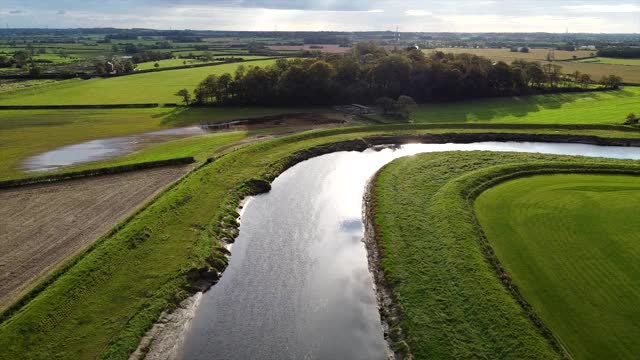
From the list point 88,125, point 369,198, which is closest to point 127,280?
point 369,198

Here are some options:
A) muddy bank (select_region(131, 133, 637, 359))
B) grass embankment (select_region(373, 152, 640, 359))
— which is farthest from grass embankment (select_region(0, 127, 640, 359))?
grass embankment (select_region(373, 152, 640, 359))

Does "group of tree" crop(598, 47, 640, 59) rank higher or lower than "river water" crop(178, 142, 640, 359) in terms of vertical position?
higher

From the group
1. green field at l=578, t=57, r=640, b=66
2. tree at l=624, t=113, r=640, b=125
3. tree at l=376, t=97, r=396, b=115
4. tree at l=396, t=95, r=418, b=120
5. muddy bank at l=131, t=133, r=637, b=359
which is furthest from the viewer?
green field at l=578, t=57, r=640, b=66

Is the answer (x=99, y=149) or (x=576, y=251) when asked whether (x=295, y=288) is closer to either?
(x=576, y=251)

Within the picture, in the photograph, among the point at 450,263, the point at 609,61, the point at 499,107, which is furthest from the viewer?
the point at 609,61

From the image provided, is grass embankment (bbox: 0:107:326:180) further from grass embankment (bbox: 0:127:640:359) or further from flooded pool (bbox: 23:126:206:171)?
grass embankment (bbox: 0:127:640:359)

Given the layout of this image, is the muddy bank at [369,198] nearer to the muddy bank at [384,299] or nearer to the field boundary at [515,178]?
the muddy bank at [384,299]

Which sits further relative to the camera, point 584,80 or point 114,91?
point 584,80
